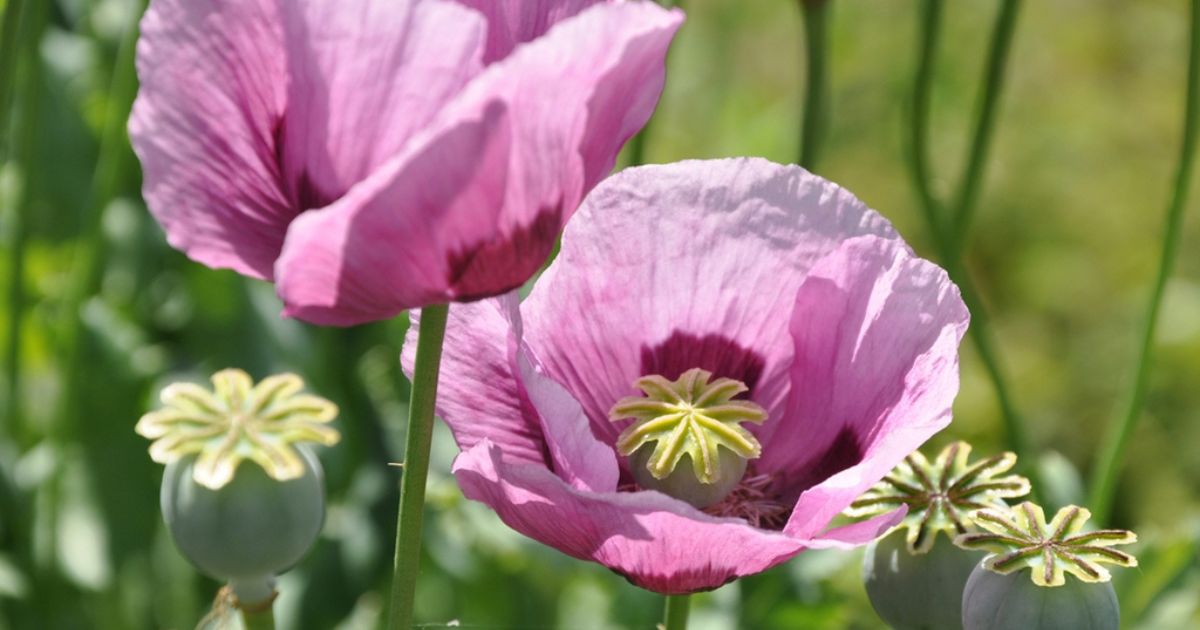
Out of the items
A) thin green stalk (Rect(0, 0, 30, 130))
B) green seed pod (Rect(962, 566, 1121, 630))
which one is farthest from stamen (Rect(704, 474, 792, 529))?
thin green stalk (Rect(0, 0, 30, 130))

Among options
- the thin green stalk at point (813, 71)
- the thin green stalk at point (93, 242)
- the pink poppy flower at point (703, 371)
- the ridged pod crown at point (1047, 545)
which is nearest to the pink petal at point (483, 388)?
the pink poppy flower at point (703, 371)

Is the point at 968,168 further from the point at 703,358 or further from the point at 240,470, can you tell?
the point at 240,470

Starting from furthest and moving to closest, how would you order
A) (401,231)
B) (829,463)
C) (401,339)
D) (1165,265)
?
(401,339) → (1165,265) → (829,463) → (401,231)

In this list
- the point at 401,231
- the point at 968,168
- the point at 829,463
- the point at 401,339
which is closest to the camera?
the point at 401,231

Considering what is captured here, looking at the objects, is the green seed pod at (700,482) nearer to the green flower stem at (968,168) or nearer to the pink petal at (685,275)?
the pink petal at (685,275)

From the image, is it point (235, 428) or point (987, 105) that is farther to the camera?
point (987, 105)

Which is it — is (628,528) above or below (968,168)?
below

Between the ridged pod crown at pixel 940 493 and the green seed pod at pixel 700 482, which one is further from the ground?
the ridged pod crown at pixel 940 493

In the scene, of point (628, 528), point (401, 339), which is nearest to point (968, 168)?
point (401, 339)
